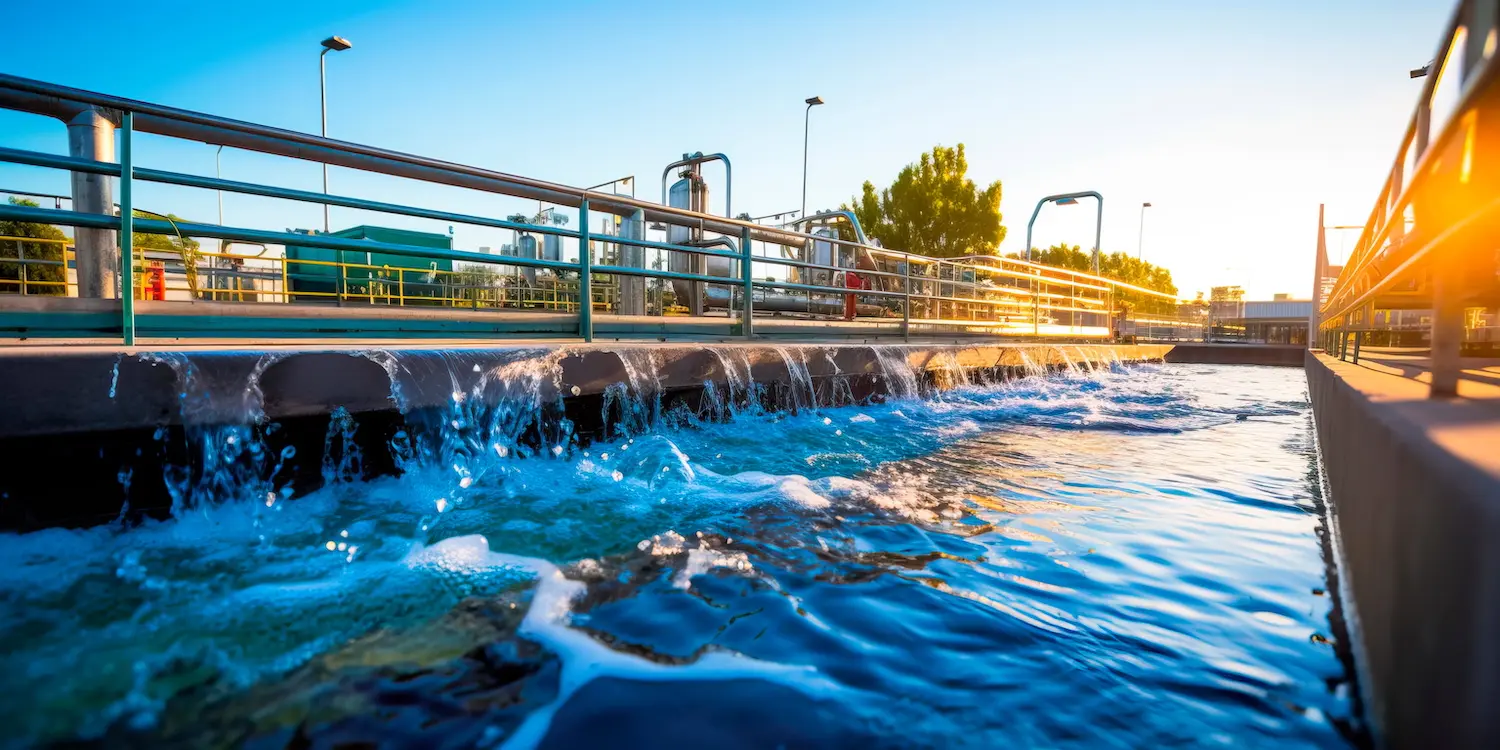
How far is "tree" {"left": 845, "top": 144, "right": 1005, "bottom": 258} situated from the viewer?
33.3 metres

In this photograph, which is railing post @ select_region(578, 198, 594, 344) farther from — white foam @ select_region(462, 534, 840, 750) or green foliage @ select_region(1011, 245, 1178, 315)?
green foliage @ select_region(1011, 245, 1178, 315)

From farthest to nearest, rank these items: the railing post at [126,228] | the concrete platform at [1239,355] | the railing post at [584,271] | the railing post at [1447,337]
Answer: the concrete platform at [1239,355], the railing post at [584,271], the railing post at [126,228], the railing post at [1447,337]

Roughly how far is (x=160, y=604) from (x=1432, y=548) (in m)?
3.05

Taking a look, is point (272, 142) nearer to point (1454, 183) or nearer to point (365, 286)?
point (1454, 183)

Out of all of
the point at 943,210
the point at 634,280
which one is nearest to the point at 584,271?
the point at 634,280

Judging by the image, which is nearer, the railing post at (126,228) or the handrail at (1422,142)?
the handrail at (1422,142)

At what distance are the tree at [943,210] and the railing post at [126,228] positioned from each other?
3207 cm

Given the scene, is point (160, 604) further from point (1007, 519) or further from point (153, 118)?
point (1007, 519)

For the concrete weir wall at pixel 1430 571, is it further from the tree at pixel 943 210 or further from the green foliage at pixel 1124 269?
the green foliage at pixel 1124 269

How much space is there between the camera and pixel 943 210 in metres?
33.2

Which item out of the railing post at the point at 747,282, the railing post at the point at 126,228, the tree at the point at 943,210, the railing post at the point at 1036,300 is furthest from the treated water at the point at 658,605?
the tree at the point at 943,210

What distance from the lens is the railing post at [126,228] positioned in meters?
3.20

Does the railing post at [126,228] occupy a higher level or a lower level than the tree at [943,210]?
lower

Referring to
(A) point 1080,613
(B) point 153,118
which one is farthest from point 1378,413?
(B) point 153,118
